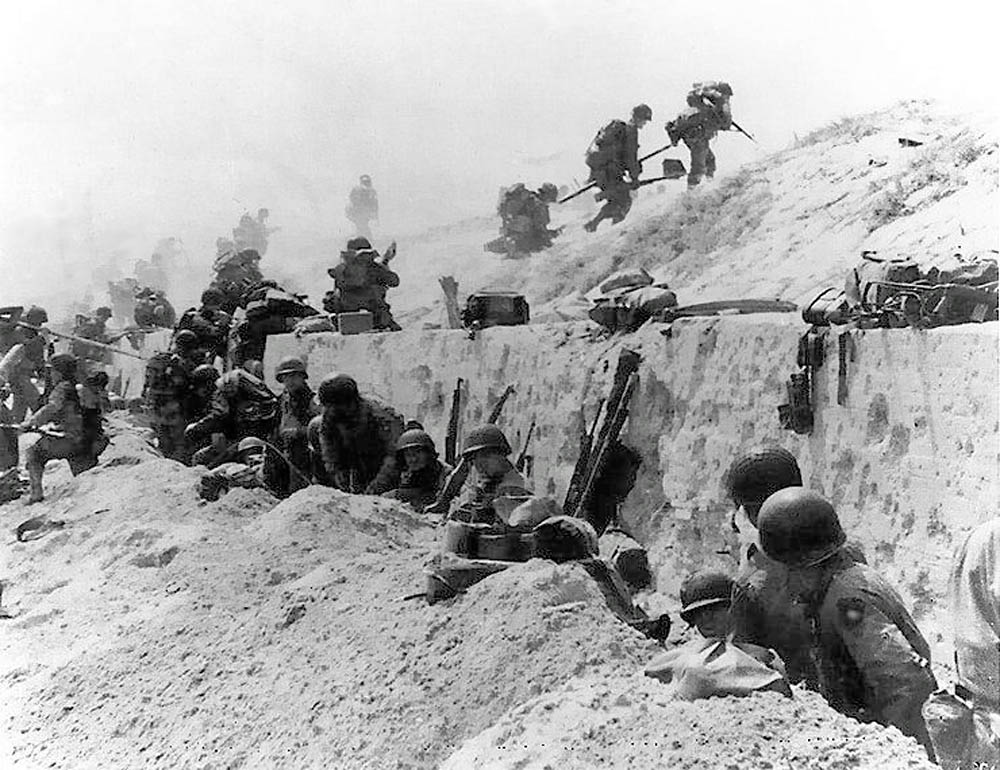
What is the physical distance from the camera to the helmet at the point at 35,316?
12656 mm

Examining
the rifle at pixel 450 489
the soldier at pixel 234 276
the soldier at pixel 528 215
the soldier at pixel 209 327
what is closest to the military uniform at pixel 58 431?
the rifle at pixel 450 489

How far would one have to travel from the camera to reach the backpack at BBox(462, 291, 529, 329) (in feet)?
30.7

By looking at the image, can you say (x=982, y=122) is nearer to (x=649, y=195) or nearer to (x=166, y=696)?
(x=649, y=195)

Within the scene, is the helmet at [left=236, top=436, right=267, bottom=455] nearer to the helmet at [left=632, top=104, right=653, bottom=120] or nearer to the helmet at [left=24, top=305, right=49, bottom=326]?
the helmet at [left=24, top=305, right=49, bottom=326]

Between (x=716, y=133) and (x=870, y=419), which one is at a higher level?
(x=716, y=133)

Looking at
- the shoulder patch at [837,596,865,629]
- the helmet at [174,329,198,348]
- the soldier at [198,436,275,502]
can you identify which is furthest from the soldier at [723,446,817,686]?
the helmet at [174,329,198,348]

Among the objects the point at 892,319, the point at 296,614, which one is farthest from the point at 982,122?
the point at 296,614

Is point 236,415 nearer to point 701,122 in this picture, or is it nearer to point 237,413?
point 237,413

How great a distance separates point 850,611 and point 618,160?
1459 centimetres

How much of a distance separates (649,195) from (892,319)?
14681 millimetres

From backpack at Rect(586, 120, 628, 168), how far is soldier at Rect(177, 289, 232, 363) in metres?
6.47

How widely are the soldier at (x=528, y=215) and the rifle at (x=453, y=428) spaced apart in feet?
36.7

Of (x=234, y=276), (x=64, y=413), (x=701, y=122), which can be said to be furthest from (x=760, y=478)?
(x=234, y=276)

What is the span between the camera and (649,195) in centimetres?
1944
